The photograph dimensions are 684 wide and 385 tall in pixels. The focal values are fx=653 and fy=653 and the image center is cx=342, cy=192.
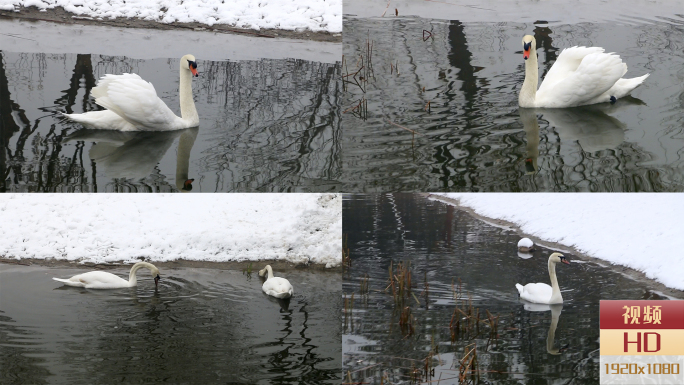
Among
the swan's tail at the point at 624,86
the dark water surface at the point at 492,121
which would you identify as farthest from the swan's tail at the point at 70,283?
the swan's tail at the point at 624,86

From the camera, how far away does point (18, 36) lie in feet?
29.1

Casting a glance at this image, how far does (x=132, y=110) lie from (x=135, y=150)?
16.1 inches

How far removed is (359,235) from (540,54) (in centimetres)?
401

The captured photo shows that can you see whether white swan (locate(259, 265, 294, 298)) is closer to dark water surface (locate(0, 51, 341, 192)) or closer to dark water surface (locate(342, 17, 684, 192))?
dark water surface (locate(0, 51, 341, 192))

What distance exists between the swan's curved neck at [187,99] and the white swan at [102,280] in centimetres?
178

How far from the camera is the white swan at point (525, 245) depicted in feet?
22.5

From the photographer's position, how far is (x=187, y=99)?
267 inches

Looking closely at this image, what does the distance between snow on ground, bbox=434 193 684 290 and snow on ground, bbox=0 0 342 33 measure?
4.54 meters

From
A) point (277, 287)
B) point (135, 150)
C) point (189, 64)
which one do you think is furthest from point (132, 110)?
point (277, 287)

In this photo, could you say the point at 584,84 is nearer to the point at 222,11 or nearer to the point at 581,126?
the point at 581,126

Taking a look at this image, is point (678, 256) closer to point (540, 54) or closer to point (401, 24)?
point (540, 54)

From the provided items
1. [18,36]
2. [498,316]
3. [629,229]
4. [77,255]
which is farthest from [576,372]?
[18,36]

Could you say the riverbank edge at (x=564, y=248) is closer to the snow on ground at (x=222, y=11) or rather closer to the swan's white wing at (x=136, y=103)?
the swan's white wing at (x=136, y=103)

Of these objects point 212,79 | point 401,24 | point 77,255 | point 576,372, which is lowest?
point 576,372
